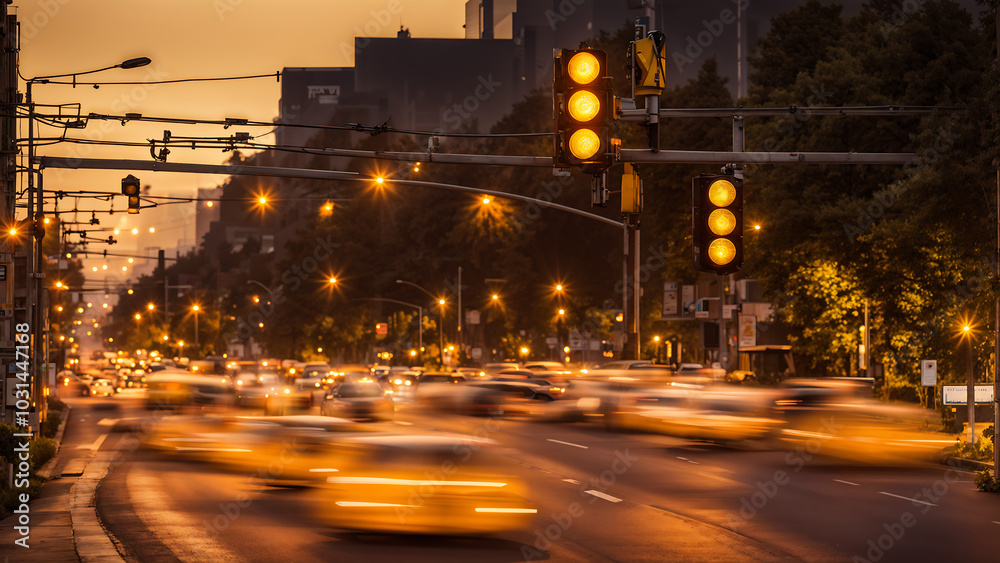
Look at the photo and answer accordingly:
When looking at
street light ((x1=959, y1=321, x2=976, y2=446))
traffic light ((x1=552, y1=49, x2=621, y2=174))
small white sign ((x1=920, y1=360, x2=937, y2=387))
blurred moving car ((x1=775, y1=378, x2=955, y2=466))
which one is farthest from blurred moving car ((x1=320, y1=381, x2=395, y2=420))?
traffic light ((x1=552, y1=49, x2=621, y2=174))

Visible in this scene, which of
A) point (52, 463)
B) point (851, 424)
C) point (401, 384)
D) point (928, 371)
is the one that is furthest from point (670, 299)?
point (52, 463)

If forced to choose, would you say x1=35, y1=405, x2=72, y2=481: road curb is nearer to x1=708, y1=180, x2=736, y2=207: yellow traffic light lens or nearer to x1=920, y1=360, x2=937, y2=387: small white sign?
x1=708, y1=180, x2=736, y2=207: yellow traffic light lens

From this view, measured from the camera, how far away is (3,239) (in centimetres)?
2641

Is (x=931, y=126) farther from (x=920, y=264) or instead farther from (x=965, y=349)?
(x=965, y=349)

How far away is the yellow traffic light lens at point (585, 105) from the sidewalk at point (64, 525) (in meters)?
7.16

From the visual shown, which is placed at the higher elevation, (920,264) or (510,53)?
(510,53)

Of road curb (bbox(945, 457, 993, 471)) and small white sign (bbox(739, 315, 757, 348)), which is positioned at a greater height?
small white sign (bbox(739, 315, 757, 348))

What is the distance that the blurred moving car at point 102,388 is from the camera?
73812mm

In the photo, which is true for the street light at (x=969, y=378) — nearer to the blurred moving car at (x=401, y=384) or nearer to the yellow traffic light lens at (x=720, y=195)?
the yellow traffic light lens at (x=720, y=195)

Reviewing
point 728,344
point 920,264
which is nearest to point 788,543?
point 920,264

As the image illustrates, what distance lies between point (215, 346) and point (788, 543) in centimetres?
15973

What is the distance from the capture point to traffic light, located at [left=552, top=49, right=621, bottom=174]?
8672 millimetres

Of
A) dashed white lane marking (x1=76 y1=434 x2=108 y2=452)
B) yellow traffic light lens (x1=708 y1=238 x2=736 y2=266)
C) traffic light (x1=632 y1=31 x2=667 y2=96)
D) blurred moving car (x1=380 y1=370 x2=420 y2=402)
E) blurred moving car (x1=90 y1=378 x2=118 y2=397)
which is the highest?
traffic light (x1=632 y1=31 x2=667 y2=96)

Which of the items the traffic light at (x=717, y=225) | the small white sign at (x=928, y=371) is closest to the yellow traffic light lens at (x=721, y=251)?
the traffic light at (x=717, y=225)
